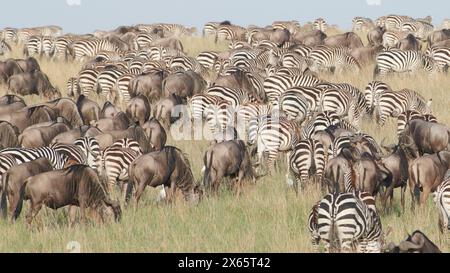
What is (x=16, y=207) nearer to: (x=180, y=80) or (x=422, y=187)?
(x=422, y=187)

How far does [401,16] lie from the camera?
2156 inches

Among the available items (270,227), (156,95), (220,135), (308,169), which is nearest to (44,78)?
(156,95)

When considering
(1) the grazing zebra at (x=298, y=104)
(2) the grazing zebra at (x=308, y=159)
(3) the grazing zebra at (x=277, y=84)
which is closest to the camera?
(2) the grazing zebra at (x=308, y=159)

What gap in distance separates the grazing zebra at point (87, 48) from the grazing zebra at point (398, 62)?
1313cm

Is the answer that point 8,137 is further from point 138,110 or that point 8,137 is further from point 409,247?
point 409,247

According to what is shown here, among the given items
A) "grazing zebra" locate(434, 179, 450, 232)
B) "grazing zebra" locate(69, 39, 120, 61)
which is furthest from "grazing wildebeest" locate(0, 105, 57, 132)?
"grazing zebra" locate(69, 39, 120, 61)

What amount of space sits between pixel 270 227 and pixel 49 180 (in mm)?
3589

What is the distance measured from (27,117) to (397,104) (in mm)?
9958

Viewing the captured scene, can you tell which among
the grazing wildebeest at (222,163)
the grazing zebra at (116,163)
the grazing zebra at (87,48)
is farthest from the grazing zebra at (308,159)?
the grazing zebra at (87,48)

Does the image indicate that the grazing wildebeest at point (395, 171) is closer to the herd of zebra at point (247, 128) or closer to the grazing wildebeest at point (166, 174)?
the herd of zebra at point (247, 128)

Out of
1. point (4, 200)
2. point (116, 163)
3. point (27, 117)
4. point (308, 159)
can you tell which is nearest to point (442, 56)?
point (27, 117)

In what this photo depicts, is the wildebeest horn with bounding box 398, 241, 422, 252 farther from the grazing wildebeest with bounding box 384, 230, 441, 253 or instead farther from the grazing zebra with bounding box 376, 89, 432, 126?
the grazing zebra with bounding box 376, 89, 432, 126

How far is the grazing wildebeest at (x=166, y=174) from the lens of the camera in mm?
15039

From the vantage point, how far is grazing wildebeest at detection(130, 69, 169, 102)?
2706 centimetres
